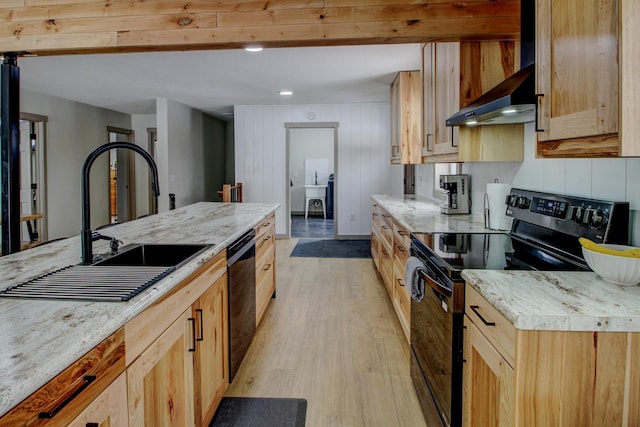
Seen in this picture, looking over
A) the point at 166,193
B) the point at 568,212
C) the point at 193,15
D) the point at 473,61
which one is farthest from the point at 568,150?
the point at 166,193

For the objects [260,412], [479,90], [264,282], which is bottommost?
[260,412]

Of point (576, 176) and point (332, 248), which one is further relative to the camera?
point (332, 248)

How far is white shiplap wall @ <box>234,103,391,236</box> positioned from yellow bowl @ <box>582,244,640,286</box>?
5.97 metres

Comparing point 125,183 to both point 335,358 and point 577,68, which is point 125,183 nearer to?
point 335,358

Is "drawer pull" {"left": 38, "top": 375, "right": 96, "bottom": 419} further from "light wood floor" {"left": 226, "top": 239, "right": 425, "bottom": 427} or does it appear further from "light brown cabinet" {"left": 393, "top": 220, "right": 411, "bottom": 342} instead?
"light brown cabinet" {"left": 393, "top": 220, "right": 411, "bottom": 342}

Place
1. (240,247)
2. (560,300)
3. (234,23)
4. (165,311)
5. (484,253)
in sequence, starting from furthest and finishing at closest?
(234,23), (240,247), (484,253), (165,311), (560,300)

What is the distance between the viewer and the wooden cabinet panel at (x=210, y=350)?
1722mm

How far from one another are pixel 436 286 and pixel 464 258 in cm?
18

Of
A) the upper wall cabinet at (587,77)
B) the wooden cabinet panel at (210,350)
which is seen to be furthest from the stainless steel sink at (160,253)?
the upper wall cabinet at (587,77)

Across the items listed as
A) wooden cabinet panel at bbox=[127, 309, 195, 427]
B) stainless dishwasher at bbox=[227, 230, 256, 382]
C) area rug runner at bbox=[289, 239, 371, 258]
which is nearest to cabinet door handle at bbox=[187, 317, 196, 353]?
wooden cabinet panel at bbox=[127, 309, 195, 427]

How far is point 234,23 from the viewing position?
2.63 meters

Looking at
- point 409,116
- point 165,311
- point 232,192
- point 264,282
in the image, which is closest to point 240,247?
point 264,282

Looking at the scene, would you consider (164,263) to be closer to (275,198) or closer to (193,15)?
(193,15)

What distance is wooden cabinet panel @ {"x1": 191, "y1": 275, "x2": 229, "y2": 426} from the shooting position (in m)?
1.72
